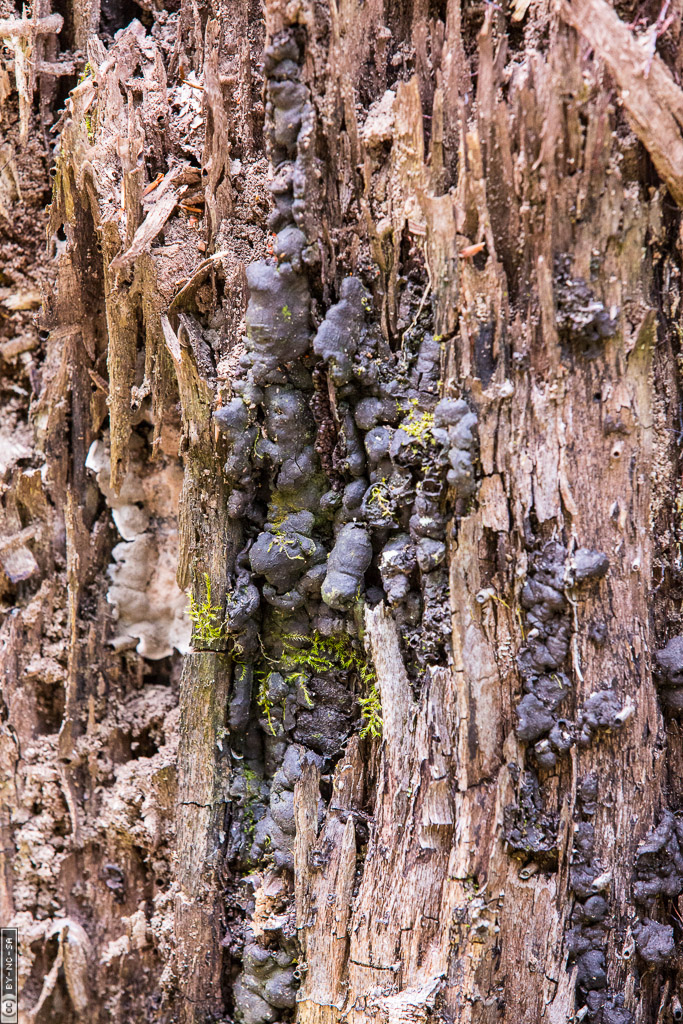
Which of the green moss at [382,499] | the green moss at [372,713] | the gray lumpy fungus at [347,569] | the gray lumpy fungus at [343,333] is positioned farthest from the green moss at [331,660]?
the gray lumpy fungus at [343,333]

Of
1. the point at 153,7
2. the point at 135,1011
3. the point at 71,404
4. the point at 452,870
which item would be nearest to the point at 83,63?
the point at 153,7

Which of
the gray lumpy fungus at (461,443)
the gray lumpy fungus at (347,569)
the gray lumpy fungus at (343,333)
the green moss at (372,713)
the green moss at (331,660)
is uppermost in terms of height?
the gray lumpy fungus at (343,333)

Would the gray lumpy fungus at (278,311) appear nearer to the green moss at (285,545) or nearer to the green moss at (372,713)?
the green moss at (285,545)

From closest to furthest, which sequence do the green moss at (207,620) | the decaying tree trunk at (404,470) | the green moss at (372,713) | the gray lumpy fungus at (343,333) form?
the decaying tree trunk at (404,470), the gray lumpy fungus at (343,333), the green moss at (372,713), the green moss at (207,620)

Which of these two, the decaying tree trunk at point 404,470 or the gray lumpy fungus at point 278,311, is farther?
the gray lumpy fungus at point 278,311

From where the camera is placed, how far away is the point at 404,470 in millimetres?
2068

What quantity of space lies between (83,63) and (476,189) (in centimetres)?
156

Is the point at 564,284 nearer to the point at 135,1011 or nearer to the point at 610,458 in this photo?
the point at 610,458

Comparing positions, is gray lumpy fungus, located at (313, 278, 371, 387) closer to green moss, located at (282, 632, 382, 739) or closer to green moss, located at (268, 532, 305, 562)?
green moss, located at (268, 532, 305, 562)

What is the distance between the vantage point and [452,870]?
198 cm

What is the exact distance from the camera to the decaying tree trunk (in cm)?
192

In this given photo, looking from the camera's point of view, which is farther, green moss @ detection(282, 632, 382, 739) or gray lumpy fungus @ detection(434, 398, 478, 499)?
green moss @ detection(282, 632, 382, 739)

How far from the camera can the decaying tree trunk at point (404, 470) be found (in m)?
1.92

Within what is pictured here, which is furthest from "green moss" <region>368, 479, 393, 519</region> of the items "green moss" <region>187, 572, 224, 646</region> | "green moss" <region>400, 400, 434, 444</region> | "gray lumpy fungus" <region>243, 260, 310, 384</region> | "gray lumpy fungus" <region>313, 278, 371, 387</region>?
"green moss" <region>187, 572, 224, 646</region>
